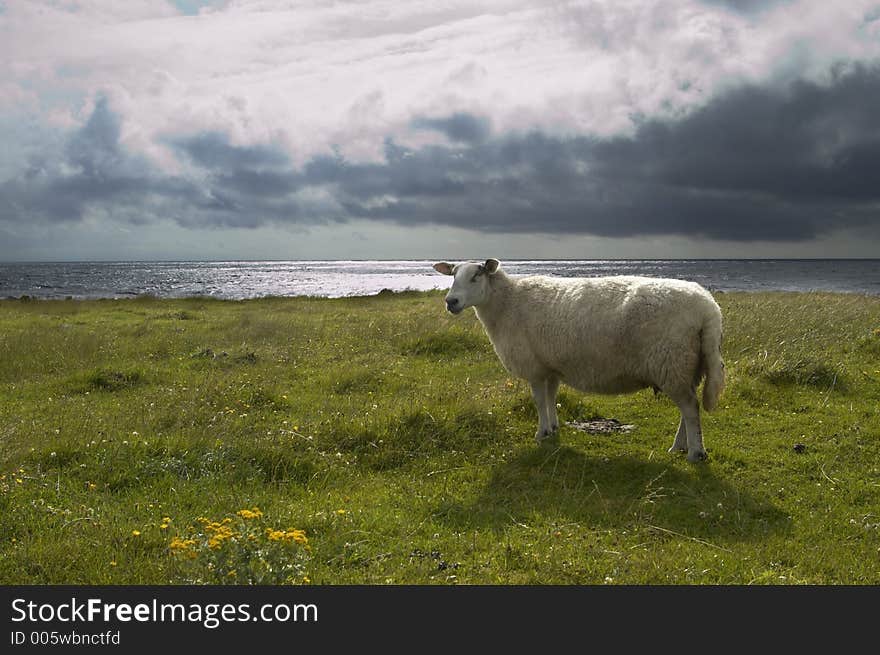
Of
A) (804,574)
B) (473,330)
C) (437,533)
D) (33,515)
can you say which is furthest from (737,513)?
(473,330)

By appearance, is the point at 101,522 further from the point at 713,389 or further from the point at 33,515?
the point at 713,389

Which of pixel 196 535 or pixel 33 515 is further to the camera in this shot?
pixel 33 515

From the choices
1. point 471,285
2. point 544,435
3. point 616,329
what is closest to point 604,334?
point 616,329

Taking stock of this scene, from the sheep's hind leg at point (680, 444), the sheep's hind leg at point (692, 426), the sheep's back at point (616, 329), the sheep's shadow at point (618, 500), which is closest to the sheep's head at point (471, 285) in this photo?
the sheep's back at point (616, 329)

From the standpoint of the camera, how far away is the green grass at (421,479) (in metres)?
5.83

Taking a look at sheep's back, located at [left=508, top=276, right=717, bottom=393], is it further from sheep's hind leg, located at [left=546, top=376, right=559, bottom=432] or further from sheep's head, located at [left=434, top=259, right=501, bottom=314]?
sheep's head, located at [left=434, top=259, right=501, bottom=314]

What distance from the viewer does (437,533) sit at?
664cm

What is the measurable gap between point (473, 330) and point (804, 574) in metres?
12.6

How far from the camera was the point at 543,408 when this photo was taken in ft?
32.7

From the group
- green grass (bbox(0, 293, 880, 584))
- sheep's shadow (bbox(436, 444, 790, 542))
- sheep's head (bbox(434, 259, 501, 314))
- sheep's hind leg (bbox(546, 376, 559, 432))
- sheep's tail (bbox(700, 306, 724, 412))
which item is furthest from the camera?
sheep's head (bbox(434, 259, 501, 314))

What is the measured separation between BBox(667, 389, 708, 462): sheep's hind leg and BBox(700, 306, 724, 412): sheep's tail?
194 mm

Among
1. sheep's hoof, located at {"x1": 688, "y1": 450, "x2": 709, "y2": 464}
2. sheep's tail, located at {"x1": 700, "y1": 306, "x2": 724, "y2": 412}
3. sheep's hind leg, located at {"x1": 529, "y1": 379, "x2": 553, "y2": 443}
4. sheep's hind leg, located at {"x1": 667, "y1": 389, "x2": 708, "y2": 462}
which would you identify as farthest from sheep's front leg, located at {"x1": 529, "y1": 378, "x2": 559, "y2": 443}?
sheep's tail, located at {"x1": 700, "y1": 306, "x2": 724, "y2": 412}

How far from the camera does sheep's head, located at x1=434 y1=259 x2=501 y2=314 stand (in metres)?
10.3
